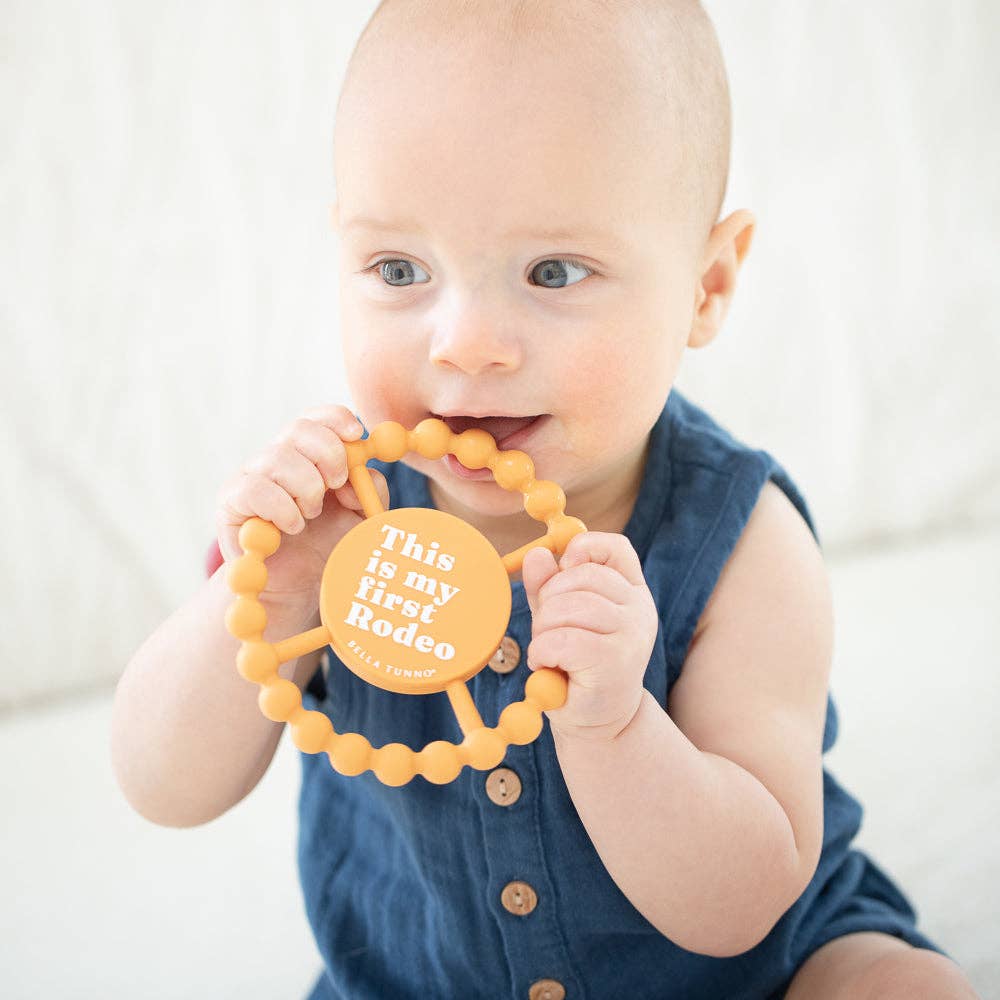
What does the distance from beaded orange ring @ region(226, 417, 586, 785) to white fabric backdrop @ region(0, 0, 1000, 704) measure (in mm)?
590

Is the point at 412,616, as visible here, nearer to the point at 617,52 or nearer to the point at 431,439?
the point at 431,439

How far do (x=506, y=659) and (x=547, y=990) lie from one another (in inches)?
8.6

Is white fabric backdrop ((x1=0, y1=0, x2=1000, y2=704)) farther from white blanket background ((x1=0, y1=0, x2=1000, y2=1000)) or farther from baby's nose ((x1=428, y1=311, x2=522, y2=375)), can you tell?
baby's nose ((x1=428, y1=311, x2=522, y2=375))

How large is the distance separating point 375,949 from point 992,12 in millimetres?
1197

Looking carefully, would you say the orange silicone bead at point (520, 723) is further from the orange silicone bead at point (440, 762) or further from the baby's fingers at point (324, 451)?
the baby's fingers at point (324, 451)

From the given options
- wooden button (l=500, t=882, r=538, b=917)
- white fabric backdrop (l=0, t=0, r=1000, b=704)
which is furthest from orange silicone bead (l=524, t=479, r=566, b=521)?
white fabric backdrop (l=0, t=0, r=1000, b=704)

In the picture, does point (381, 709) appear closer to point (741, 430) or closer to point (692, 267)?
point (692, 267)

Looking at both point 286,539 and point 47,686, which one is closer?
point 286,539

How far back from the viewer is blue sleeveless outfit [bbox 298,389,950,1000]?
752mm

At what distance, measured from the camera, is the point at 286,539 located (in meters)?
0.71

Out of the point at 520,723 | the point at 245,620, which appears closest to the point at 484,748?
the point at 520,723

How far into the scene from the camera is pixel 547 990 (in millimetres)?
766

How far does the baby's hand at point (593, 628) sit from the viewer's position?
592 mm

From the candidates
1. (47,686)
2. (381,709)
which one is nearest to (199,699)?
(381,709)
